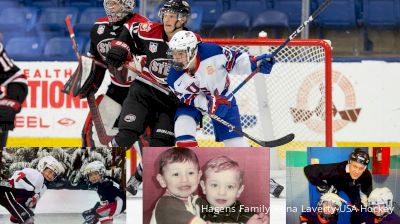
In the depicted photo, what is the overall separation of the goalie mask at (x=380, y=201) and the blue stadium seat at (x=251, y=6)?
298 cm

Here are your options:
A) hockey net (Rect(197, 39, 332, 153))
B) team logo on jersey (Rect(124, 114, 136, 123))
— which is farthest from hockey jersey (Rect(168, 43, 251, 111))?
hockey net (Rect(197, 39, 332, 153))

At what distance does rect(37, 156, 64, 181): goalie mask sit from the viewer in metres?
3.44

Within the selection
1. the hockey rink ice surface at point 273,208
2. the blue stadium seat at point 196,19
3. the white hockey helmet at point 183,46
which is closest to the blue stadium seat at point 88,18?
the blue stadium seat at point 196,19

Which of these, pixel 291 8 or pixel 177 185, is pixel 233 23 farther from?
pixel 177 185

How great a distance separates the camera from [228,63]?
4133mm

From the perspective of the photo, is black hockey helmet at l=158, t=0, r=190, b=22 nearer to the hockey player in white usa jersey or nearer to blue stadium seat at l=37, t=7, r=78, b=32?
the hockey player in white usa jersey

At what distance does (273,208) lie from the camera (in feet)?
14.3

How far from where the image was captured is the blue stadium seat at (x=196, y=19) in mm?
6078

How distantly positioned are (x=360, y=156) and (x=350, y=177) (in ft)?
0.25

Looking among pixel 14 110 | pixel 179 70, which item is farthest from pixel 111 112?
pixel 179 70

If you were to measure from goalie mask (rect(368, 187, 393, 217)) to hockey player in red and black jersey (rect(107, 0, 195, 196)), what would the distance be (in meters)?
1.16

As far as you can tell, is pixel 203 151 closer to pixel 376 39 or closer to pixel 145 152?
pixel 145 152

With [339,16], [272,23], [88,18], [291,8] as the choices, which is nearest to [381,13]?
[339,16]

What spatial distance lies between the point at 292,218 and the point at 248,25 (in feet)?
9.55
